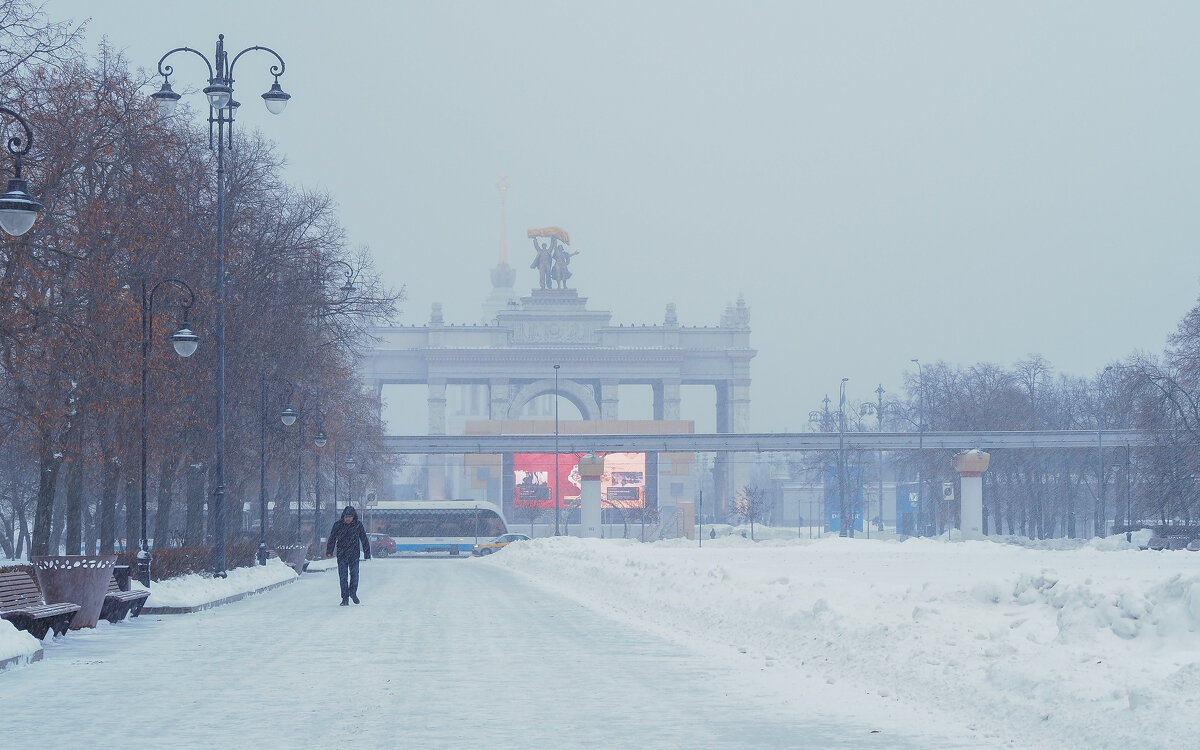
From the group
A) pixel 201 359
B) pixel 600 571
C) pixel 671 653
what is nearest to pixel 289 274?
pixel 201 359

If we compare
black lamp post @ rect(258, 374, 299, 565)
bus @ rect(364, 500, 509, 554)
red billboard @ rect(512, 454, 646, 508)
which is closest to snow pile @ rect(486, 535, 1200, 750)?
black lamp post @ rect(258, 374, 299, 565)

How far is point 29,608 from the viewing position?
1672 cm

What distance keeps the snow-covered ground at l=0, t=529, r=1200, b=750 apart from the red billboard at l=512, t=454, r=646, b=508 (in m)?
79.6

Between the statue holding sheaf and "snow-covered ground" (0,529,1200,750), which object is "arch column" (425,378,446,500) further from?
"snow-covered ground" (0,529,1200,750)

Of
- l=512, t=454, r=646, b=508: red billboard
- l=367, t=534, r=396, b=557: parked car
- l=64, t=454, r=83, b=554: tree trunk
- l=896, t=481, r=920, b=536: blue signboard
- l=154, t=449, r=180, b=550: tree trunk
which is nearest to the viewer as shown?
l=64, t=454, r=83, b=554: tree trunk

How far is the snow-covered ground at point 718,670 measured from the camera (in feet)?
33.4

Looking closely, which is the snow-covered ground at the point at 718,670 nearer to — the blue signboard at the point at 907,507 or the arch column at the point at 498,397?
the blue signboard at the point at 907,507

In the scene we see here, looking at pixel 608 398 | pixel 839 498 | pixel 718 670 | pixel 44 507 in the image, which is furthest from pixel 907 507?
pixel 718 670

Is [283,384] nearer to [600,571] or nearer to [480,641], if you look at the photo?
[600,571]

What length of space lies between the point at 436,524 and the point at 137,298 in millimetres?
59154

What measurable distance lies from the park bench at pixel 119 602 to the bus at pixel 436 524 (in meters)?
65.8

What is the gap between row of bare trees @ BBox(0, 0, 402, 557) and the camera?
25.9m

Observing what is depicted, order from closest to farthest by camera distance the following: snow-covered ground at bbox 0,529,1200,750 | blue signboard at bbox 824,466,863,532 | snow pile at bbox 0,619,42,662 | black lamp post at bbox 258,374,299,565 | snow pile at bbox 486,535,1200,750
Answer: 1. snow pile at bbox 486,535,1200,750
2. snow-covered ground at bbox 0,529,1200,750
3. snow pile at bbox 0,619,42,662
4. black lamp post at bbox 258,374,299,565
5. blue signboard at bbox 824,466,863,532

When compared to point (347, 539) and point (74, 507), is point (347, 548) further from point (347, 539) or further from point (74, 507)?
point (74, 507)
